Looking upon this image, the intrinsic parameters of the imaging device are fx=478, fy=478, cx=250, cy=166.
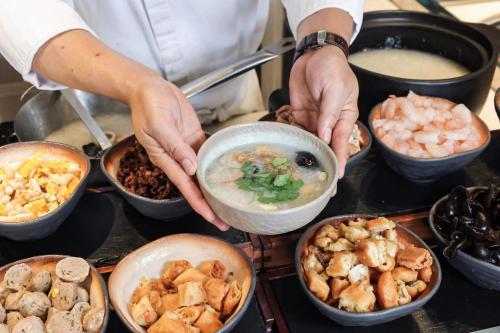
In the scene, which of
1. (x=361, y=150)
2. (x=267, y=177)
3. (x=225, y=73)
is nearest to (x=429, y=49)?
(x=361, y=150)

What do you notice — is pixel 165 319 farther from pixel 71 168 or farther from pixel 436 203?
pixel 436 203

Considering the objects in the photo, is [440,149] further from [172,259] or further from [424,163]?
[172,259]

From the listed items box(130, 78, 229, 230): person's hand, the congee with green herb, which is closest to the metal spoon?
box(130, 78, 229, 230): person's hand

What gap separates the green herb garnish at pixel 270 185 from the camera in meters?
1.16

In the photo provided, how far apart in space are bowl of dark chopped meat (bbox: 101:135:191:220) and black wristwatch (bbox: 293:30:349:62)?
0.62 metres

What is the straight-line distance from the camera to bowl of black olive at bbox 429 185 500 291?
1221mm

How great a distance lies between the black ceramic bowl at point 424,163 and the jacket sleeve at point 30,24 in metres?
1.06

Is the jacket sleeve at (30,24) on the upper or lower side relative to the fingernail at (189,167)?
upper

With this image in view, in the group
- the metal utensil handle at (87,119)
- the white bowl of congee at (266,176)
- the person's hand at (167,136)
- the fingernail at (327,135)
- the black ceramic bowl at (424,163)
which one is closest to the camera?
the white bowl of congee at (266,176)

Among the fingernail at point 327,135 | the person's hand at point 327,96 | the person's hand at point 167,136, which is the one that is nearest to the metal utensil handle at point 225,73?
the person's hand at point 327,96

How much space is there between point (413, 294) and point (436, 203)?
1.15 ft

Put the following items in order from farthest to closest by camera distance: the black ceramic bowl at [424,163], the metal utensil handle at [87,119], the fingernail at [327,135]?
the metal utensil handle at [87,119] → the black ceramic bowl at [424,163] → the fingernail at [327,135]

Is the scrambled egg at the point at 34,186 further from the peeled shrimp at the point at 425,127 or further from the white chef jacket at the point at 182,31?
the peeled shrimp at the point at 425,127

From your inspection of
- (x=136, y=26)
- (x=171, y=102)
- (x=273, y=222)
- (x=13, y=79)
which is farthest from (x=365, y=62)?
(x=13, y=79)
